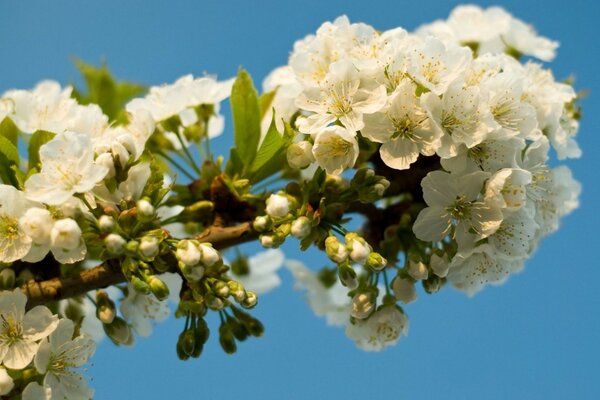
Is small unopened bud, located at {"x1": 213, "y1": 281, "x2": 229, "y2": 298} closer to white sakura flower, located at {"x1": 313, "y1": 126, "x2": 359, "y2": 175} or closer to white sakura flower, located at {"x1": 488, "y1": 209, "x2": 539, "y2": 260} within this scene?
white sakura flower, located at {"x1": 313, "y1": 126, "x2": 359, "y2": 175}

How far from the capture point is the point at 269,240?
2.61 meters

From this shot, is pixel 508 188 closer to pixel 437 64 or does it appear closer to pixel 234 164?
pixel 437 64

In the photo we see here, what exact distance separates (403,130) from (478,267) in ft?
1.99

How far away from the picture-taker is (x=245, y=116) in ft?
9.81

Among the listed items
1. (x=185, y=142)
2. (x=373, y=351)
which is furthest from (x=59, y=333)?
(x=373, y=351)

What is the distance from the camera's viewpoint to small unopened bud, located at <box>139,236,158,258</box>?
7.96 ft

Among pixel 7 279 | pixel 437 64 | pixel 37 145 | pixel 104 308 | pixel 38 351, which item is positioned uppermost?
pixel 437 64

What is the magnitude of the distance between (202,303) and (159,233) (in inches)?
12.4

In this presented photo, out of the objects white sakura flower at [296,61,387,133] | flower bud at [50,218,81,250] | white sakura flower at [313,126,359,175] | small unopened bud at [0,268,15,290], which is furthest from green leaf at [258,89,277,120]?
small unopened bud at [0,268,15,290]

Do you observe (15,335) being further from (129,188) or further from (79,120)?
(79,120)

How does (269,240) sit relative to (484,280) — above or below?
above

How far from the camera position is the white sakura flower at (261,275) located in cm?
401

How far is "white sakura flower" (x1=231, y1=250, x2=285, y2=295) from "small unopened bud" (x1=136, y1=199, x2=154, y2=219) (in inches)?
61.3

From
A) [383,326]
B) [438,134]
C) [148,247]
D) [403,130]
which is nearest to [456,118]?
[438,134]
